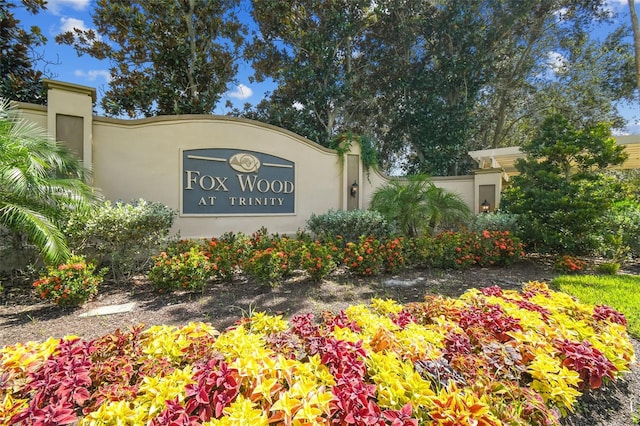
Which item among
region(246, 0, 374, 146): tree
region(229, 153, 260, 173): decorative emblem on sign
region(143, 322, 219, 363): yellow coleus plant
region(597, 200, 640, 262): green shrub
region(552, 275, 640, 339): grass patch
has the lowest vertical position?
region(552, 275, 640, 339): grass patch

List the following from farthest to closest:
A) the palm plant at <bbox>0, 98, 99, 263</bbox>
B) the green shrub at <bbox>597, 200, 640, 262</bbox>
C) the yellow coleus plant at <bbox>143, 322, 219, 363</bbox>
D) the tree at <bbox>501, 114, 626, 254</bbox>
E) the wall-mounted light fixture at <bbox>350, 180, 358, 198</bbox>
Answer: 1. the wall-mounted light fixture at <bbox>350, 180, 358, 198</bbox>
2. the green shrub at <bbox>597, 200, 640, 262</bbox>
3. the tree at <bbox>501, 114, 626, 254</bbox>
4. the palm plant at <bbox>0, 98, 99, 263</bbox>
5. the yellow coleus plant at <bbox>143, 322, 219, 363</bbox>

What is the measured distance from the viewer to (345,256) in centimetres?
487

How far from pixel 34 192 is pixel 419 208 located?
660 centimetres

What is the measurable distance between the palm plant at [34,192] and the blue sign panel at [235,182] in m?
2.09

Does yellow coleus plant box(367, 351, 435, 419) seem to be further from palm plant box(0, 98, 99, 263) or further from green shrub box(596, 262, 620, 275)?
green shrub box(596, 262, 620, 275)

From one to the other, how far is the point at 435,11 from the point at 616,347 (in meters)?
13.3

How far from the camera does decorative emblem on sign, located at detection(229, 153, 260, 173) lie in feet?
21.8

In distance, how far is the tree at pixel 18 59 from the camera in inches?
263

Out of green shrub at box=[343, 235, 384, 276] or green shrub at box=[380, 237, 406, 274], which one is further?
green shrub at box=[380, 237, 406, 274]

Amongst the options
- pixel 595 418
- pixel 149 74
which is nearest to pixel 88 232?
pixel 595 418

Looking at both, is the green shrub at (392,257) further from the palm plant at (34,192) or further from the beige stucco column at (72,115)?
the beige stucco column at (72,115)

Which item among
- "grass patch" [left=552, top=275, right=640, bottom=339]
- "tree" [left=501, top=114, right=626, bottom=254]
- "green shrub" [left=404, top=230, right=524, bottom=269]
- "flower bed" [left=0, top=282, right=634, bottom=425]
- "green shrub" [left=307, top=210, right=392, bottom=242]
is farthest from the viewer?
"green shrub" [left=307, top=210, right=392, bottom=242]

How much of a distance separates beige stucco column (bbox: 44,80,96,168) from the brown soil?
241cm

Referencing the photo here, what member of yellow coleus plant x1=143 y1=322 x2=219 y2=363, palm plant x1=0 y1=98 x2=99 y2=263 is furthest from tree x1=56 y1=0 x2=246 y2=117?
yellow coleus plant x1=143 y1=322 x2=219 y2=363
